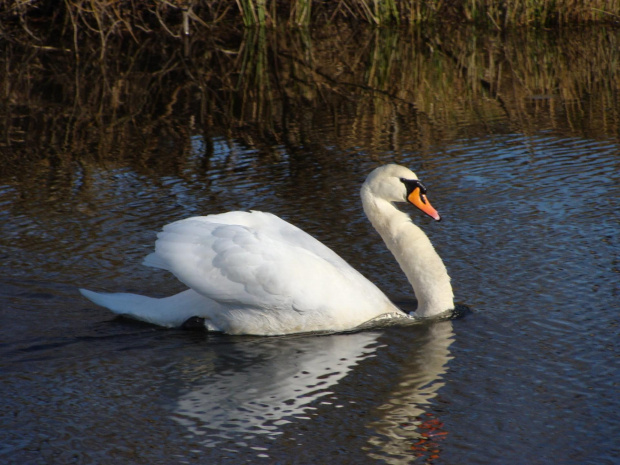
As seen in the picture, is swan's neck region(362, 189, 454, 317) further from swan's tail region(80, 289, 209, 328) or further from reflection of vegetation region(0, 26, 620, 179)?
reflection of vegetation region(0, 26, 620, 179)

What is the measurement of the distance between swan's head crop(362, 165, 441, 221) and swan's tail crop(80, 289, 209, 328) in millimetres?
1243

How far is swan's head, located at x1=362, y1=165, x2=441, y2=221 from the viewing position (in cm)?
546

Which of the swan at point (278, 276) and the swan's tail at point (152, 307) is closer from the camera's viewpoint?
the swan at point (278, 276)

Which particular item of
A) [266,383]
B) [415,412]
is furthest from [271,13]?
[415,412]

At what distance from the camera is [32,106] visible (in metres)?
11.6

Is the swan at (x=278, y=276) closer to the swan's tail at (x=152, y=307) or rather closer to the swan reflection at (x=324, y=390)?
the swan's tail at (x=152, y=307)

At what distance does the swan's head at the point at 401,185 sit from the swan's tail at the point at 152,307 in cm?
124

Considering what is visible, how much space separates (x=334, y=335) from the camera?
5.19 m

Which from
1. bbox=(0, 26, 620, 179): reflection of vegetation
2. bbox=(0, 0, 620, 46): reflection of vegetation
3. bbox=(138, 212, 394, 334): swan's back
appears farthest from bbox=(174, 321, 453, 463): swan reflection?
bbox=(0, 0, 620, 46): reflection of vegetation

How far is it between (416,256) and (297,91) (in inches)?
273

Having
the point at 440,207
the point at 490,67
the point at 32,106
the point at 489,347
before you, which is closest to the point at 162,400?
the point at 489,347

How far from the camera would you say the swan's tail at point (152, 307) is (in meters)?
5.34

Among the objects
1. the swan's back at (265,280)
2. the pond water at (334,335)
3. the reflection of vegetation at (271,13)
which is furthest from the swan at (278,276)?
the reflection of vegetation at (271,13)

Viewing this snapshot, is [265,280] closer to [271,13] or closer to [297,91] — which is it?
[297,91]
